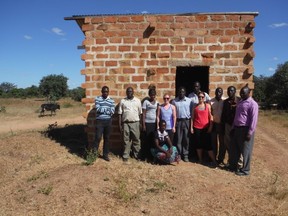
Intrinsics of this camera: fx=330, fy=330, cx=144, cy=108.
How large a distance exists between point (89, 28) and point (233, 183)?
4.79 metres

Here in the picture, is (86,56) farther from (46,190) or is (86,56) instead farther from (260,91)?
(260,91)

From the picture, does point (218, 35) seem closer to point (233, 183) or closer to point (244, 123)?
point (244, 123)

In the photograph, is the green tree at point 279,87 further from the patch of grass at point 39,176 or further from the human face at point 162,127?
the patch of grass at point 39,176

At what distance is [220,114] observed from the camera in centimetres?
699

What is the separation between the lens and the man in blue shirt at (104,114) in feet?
23.5

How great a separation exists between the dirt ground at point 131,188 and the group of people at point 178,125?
0.33 meters

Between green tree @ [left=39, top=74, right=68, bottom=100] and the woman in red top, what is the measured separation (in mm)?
42301

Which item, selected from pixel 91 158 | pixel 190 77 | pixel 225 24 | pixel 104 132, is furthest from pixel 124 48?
pixel 190 77

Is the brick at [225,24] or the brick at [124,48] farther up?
the brick at [225,24]

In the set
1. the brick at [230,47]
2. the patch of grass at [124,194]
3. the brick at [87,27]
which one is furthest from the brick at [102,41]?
the patch of grass at [124,194]

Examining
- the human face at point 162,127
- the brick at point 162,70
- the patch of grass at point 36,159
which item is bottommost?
the patch of grass at point 36,159

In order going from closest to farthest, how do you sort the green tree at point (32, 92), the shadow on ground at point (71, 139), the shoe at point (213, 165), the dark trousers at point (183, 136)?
1. the shoe at point (213, 165)
2. the dark trousers at point (183, 136)
3. the shadow on ground at point (71, 139)
4. the green tree at point (32, 92)

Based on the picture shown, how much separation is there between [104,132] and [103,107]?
0.62 meters

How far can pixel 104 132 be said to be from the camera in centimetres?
743
